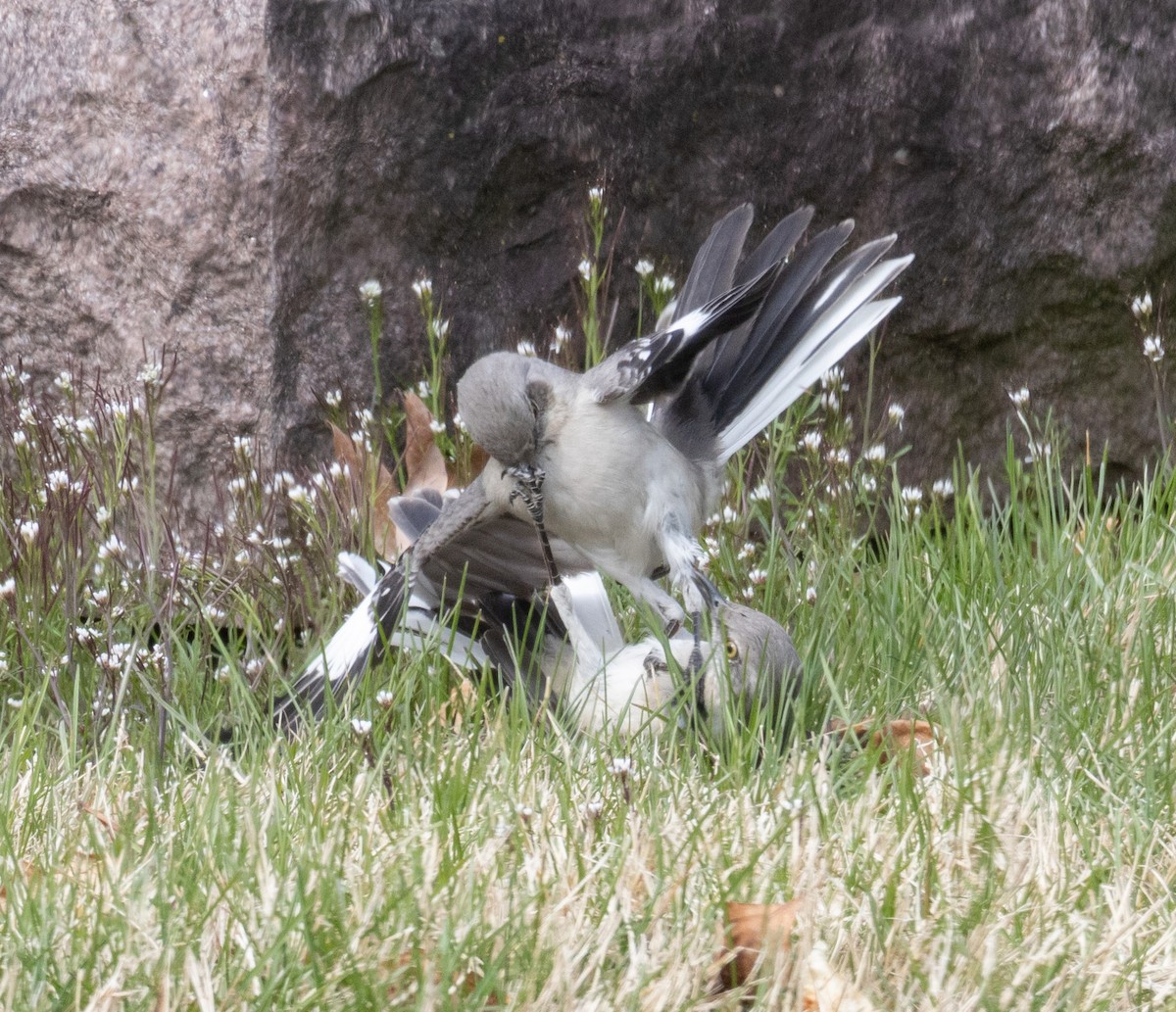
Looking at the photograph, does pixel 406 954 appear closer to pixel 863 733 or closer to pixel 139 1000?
pixel 139 1000

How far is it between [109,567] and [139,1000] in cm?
194

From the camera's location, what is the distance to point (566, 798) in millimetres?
2553

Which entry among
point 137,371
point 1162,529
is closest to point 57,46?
point 137,371

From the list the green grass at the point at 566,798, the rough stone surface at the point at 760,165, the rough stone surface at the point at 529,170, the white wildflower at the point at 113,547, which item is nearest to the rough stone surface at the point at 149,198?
the rough stone surface at the point at 529,170

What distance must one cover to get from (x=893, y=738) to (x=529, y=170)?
2.20m

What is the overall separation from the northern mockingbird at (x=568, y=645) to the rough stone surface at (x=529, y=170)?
34.8 inches

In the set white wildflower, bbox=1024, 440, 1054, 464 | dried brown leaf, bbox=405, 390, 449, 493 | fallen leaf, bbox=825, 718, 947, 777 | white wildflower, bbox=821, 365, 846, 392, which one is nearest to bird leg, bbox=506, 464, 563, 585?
fallen leaf, bbox=825, 718, 947, 777

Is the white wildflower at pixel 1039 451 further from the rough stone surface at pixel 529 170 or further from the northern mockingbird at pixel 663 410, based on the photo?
the northern mockingbird at pixel 663 410

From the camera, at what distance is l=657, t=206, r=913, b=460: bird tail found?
3.45 m

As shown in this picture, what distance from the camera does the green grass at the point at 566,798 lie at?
200cm

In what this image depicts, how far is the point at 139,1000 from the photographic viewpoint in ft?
6.24

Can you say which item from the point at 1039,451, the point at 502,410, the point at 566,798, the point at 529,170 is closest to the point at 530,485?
the point at 502,410

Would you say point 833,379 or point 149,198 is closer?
point 833,379

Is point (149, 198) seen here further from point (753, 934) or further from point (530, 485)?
point (753, 934)
